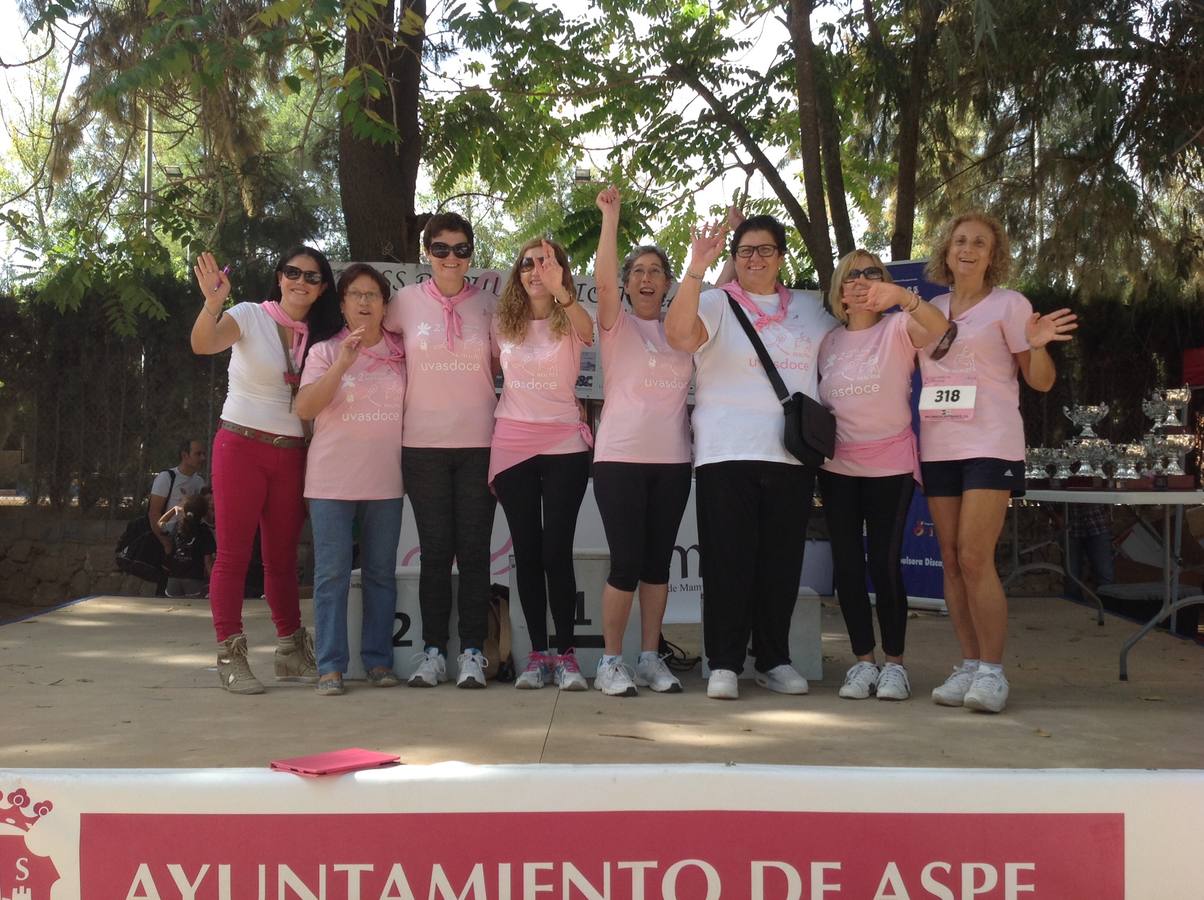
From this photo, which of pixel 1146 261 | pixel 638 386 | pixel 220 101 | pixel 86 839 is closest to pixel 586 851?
pixel 86 839

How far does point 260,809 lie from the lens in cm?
231

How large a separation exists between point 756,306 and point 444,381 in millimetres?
1299

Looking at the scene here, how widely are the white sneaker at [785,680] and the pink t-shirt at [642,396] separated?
951 mm

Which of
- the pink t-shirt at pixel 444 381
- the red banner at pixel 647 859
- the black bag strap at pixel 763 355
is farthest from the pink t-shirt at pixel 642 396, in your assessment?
the red banner at pixel 647 859

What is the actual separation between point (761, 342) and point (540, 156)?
4.27 meters

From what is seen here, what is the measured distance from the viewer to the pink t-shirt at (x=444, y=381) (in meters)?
4.73

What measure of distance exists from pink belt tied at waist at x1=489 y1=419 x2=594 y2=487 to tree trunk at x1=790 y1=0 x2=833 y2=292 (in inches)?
146

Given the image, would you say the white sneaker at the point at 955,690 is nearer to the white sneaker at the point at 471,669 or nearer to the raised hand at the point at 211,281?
the white sneaker at the point at 471,669

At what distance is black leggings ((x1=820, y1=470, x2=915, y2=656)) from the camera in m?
4.56

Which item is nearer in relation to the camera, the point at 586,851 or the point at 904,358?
the point at 586,851

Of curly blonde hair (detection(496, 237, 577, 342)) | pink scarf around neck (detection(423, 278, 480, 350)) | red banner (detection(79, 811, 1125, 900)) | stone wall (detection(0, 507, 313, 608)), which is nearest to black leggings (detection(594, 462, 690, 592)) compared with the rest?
curly blonde hair (detection(496, 237, 577, 342))

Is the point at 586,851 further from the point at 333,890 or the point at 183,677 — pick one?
the point at 183,677

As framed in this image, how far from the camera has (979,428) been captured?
4.34 meters

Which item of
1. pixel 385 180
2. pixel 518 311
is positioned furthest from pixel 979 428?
pixel 385 180
